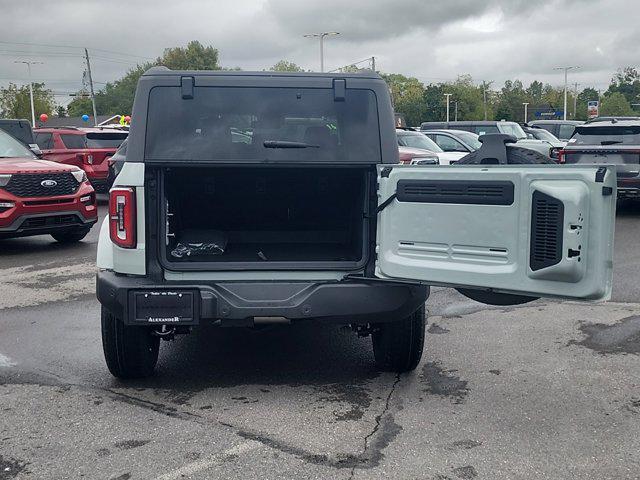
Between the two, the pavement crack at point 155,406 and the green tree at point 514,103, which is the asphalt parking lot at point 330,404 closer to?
the pavement crack at point 155,406

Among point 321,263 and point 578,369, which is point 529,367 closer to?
point 578,369

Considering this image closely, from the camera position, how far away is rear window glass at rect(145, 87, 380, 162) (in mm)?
4703

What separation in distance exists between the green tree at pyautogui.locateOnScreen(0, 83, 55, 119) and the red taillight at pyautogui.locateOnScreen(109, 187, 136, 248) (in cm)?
9048

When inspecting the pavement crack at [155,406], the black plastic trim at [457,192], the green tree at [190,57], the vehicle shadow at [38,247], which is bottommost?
the vehicle shadow at [38,247]

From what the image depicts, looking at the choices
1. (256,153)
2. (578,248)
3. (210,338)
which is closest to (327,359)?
(210,338)

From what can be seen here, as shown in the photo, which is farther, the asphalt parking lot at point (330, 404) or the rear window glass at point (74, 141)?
the rear window glass at point (74, 141)

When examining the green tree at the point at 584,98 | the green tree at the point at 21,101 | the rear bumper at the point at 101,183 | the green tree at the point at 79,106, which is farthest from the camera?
the green tree at the point at 79,106

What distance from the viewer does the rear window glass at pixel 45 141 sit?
1867 centimetres

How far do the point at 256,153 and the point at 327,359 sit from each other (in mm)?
1714

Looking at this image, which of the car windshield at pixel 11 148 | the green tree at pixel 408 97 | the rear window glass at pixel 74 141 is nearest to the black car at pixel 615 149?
the car windshield at pixel 11 148

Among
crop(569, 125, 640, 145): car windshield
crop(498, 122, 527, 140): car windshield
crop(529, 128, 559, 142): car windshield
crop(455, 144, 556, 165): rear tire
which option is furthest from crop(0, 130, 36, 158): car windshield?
crop(529, 128, 559, 142): car windshield

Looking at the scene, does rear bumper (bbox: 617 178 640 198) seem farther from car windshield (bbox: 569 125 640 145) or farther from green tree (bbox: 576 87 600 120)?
green tree (bbox: 576 87 600 120)

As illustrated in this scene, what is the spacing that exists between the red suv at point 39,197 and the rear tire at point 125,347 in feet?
19.8

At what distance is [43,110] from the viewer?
9319 centimetres
